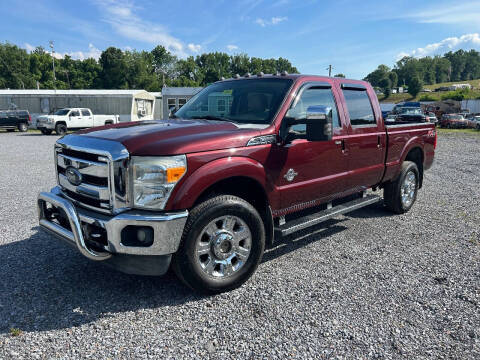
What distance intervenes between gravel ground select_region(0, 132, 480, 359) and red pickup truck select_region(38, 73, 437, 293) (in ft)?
1.34

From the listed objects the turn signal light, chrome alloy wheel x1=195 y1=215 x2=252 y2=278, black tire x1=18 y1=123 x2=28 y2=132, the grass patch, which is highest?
the turn signal light

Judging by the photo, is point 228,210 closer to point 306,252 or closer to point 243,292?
point 243,292

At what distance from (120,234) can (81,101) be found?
33251 mm

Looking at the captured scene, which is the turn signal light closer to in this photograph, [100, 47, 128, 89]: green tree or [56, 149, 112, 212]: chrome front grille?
[56, 149, 112, 212]: chrome front grille

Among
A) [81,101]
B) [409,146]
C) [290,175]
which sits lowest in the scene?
[290,175]

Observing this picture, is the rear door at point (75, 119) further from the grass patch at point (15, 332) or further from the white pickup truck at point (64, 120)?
the grass patch at point (15, 332)

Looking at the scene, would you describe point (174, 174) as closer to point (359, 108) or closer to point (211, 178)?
point (211, 178)

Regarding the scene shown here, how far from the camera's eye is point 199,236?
3117 millimetres

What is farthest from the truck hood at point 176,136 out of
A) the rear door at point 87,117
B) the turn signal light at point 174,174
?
the rear door at point 87,117

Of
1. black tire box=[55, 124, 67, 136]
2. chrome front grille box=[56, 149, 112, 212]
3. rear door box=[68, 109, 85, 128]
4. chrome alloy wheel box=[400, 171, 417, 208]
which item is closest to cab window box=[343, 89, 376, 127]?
chrome alloy wheel box=[400, 171, 417, 208]

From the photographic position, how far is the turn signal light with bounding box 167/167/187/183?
2.89 meters

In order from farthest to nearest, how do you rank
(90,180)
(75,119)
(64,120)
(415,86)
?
1. (415,86)
2. (75,119)
3. (64,120)
4. (90,180)

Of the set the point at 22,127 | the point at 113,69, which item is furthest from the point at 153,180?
the point at 113,69

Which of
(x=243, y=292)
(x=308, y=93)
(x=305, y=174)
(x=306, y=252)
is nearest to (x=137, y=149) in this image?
(x=243, y=292)
